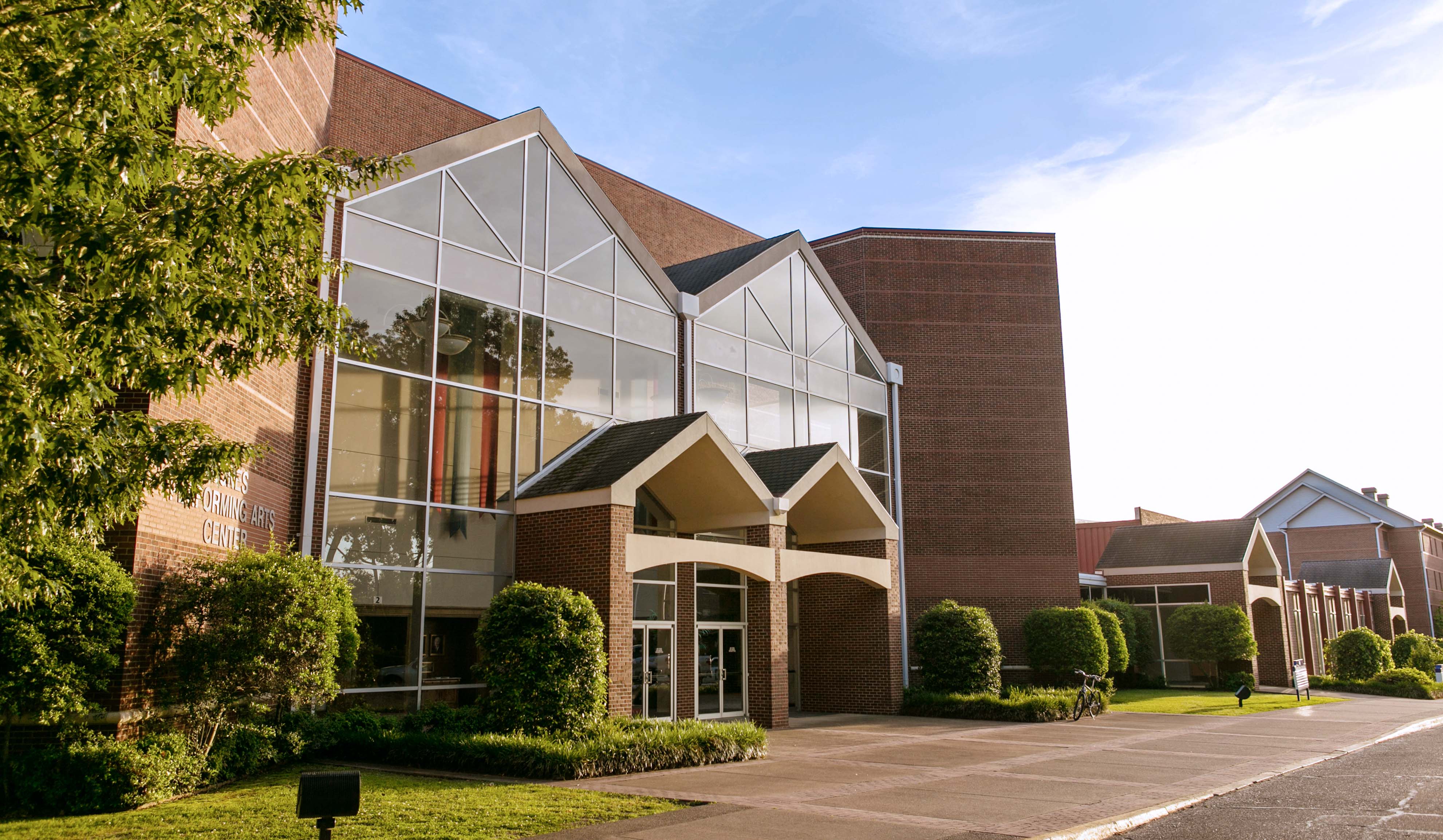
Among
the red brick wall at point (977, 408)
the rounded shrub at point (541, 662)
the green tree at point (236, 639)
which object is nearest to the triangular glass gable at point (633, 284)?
the rounded shrub at point (541, 662)

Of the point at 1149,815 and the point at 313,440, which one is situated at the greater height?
the point at 313,440

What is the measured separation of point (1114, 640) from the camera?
30531 millimetres

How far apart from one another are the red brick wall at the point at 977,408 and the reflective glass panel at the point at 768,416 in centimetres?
661

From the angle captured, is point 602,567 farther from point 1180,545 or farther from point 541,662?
point 1180,545

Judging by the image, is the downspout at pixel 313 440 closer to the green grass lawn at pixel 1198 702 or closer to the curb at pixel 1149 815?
the curb at pixel 1149 815

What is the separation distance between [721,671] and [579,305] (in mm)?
7873

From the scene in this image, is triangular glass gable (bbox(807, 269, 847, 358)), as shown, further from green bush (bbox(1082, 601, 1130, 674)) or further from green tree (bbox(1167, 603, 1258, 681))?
green tree (bbox(1167, 603, 1258, 681))

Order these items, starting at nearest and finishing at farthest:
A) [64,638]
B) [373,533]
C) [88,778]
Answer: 1. [88,778]
2. [64,638]
3. [373,533]

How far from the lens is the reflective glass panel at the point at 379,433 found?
1634cm

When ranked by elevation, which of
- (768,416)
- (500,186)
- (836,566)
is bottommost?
(836,566)

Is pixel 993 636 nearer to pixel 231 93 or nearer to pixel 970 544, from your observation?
pixel 970 544

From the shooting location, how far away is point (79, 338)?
19.4 ft

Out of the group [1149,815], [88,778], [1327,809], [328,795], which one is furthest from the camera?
[1327,809]

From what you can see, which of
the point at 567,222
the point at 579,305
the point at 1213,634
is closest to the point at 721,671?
Result: the point at 579,305
